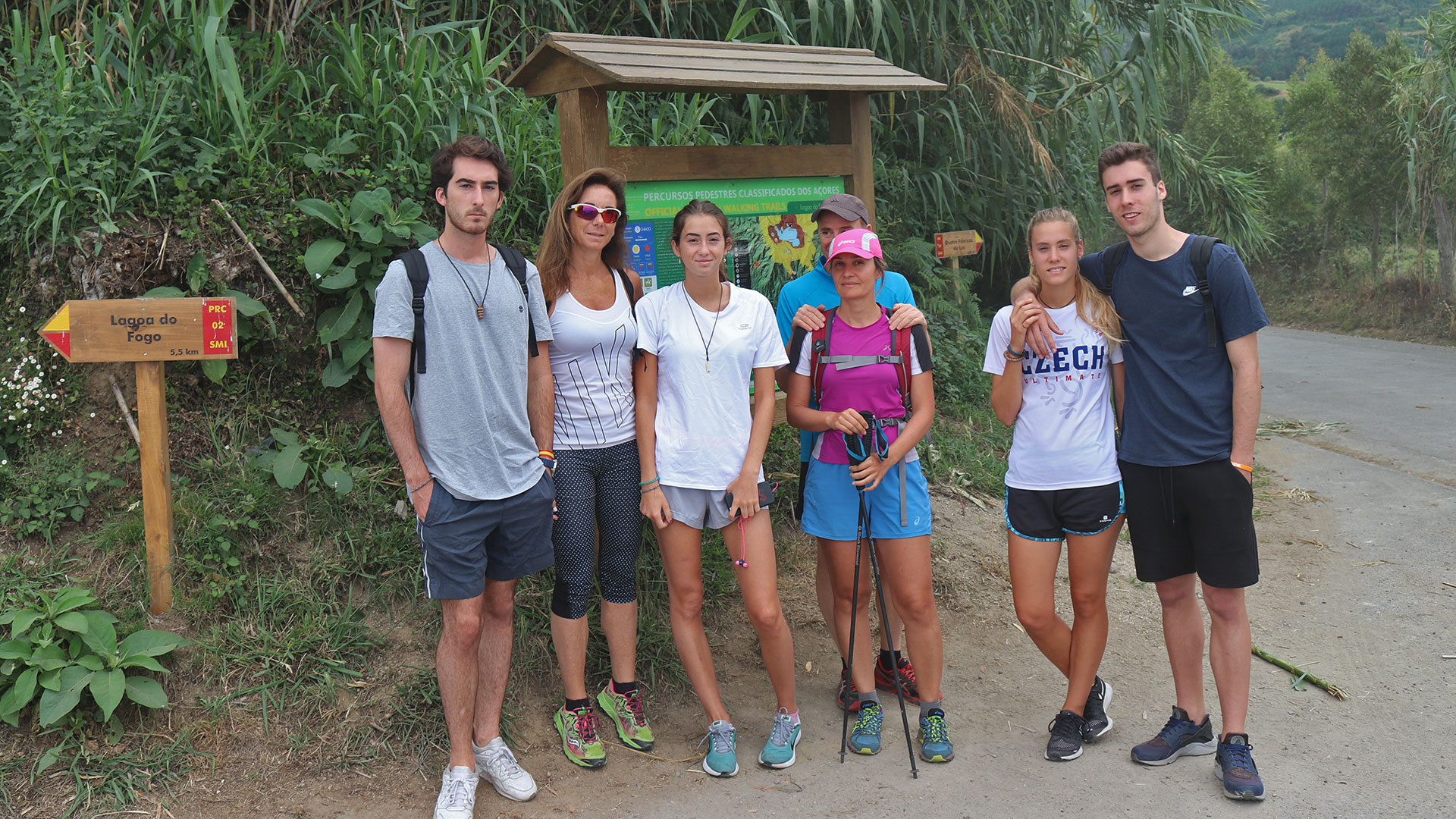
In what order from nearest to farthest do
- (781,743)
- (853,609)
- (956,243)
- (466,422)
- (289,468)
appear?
(466,422) < (781,743) < (853,609) < (289,468) < (956,243)

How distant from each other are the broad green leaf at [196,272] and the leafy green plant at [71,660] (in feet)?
4.73

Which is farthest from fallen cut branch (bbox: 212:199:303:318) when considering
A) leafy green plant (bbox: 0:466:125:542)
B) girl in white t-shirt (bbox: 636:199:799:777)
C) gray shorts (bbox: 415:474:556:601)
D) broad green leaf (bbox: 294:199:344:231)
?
girl in white t-shirt (bbox: 636:199:799:777)

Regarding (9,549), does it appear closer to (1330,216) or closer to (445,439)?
(445,439)

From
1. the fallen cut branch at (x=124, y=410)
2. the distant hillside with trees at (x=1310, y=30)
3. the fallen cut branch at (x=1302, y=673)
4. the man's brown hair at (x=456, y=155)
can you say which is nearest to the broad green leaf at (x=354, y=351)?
the fallen cut branch at (x=124, y=410)

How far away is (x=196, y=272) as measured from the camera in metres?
4.50

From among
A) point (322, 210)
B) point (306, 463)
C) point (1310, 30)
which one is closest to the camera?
point (306, 463)

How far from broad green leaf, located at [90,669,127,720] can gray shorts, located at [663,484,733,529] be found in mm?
1975

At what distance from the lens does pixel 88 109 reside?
15.2 feet

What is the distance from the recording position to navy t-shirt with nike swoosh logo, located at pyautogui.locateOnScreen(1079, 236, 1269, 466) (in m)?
3.38

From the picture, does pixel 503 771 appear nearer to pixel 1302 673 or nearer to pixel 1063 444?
pixel 1063 444

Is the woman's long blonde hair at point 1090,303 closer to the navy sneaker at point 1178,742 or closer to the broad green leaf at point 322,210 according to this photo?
the navy sneaker at point 1178,742

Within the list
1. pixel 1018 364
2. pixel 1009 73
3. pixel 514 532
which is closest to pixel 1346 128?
pixel 1009 73

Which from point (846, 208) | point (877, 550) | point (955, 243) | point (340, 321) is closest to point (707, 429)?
point (877, 550)

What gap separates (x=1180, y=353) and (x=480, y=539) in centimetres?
245
